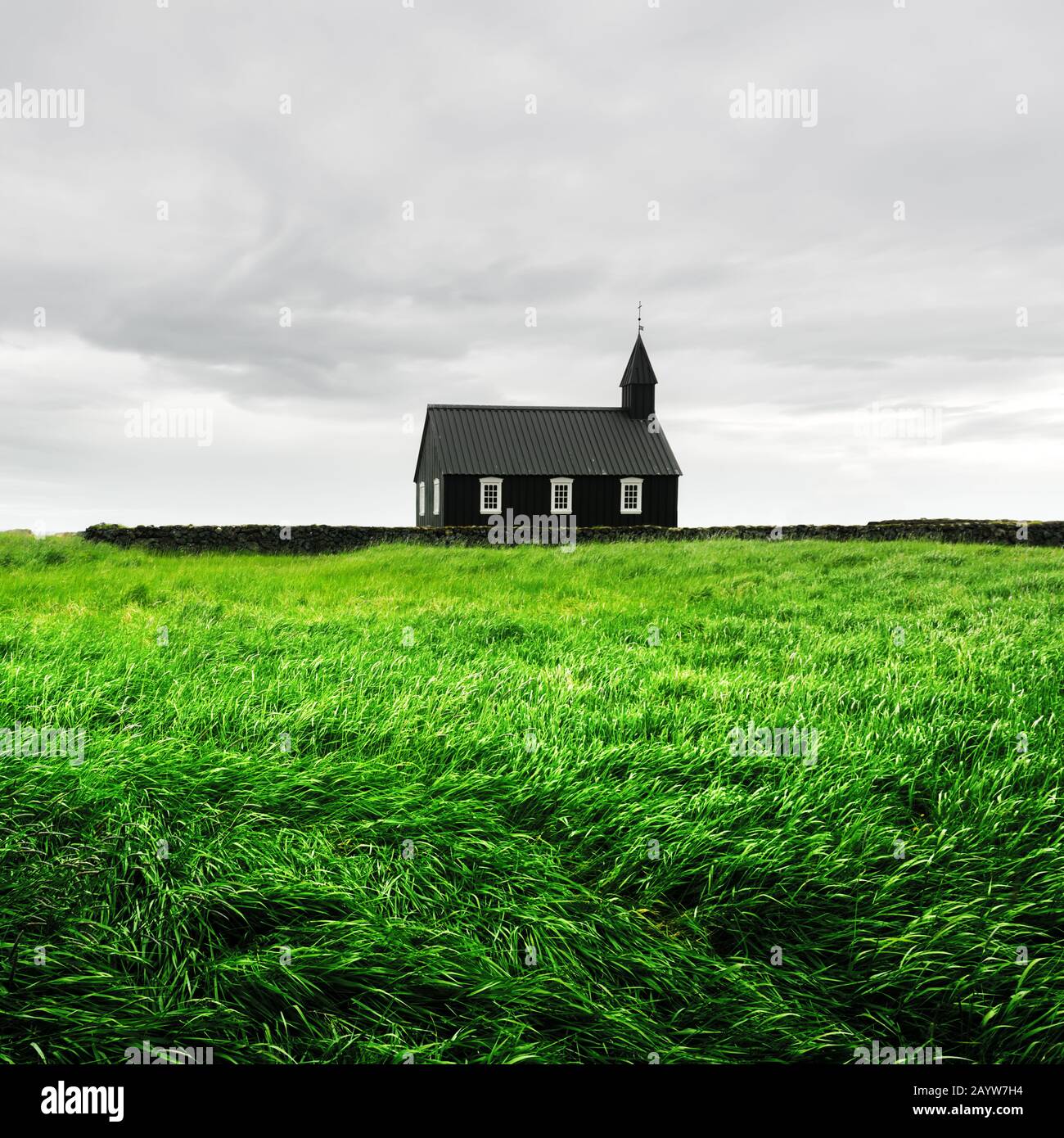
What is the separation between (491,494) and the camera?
106 feet

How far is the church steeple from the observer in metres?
35.7

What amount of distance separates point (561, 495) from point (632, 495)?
357cm

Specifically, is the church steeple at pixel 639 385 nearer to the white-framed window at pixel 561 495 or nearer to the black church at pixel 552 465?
the black church at pixel 552 465

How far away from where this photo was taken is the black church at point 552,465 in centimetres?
3231

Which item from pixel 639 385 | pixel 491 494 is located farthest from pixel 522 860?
pixel 639 385

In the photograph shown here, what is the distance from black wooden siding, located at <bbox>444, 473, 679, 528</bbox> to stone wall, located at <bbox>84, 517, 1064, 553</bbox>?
5590mm

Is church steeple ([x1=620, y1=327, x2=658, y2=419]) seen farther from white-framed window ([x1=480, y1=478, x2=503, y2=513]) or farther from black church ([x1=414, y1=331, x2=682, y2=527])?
white-framed window ([x1=480, y1=478, x2=503, y2=513])

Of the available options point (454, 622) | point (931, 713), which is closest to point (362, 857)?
point (931, 713)

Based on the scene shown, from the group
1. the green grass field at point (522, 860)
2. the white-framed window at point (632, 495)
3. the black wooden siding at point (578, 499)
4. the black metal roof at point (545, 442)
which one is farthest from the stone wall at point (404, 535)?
the green grass field at point (522, 860)

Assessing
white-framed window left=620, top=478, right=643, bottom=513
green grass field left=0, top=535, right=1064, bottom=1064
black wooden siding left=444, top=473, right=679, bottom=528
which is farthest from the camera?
white-framed window left=620, top=478, right=643, bottom=513

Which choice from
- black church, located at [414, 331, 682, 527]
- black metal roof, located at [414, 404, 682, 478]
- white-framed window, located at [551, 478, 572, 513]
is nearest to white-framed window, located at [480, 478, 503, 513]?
black church, located at [414, 331, 682, 527]

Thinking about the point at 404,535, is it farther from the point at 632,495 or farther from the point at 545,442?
the point at 632,495

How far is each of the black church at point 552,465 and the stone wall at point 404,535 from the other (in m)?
5.84
